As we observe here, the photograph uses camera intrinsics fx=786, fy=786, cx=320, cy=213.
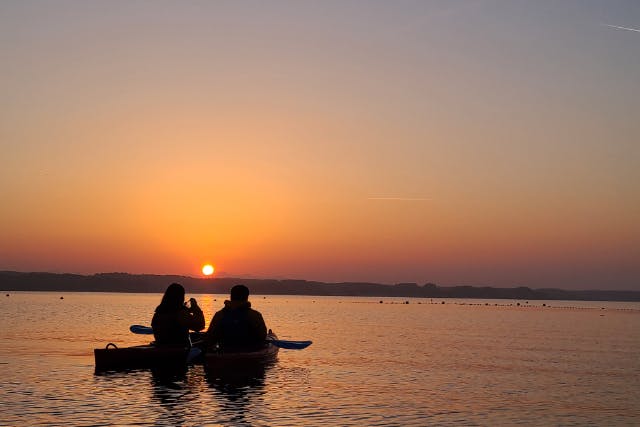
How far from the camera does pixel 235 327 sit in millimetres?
34750

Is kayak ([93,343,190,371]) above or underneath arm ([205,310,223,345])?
underneath

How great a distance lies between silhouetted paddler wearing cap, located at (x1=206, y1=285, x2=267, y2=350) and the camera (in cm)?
3434

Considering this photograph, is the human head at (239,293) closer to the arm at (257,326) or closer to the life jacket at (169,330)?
the arm at (257,326)

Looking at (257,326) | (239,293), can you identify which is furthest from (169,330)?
(257,326)

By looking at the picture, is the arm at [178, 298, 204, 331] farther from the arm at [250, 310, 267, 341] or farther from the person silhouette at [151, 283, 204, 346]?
the arm at [250, 310, 267, 341]

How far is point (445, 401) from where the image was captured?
29594mm

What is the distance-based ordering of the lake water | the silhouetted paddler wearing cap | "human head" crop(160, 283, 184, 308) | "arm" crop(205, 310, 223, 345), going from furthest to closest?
"arm" crop(205, 310, 223, 345), the silhouetted paddler wearing cap, "human head" crop(160, 283, 184, 308), the lake water

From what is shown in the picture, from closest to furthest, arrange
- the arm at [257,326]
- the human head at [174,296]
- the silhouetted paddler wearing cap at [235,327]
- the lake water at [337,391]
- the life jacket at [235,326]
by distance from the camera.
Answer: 1. the lake water at [337,391]
2. the human head at [174,296]
3. the silhouetted paddler wearing cap at [235,327]
4. the life jacket at [235,326]
5. the arm at [257,326]

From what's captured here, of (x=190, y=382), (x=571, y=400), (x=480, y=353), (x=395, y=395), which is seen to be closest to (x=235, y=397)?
(x=190, y=382)

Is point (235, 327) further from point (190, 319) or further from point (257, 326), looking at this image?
A: point (190, 319)

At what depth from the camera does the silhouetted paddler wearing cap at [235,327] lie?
3434cm

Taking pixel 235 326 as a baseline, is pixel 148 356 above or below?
below

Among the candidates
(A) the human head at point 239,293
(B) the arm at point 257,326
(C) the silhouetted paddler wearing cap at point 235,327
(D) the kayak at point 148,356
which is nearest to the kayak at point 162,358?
(D) the kayak at point 148,356

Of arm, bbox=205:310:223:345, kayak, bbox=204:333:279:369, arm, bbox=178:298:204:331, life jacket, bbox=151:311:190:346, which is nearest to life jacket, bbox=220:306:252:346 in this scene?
arm, bbox=205:310:223:345
